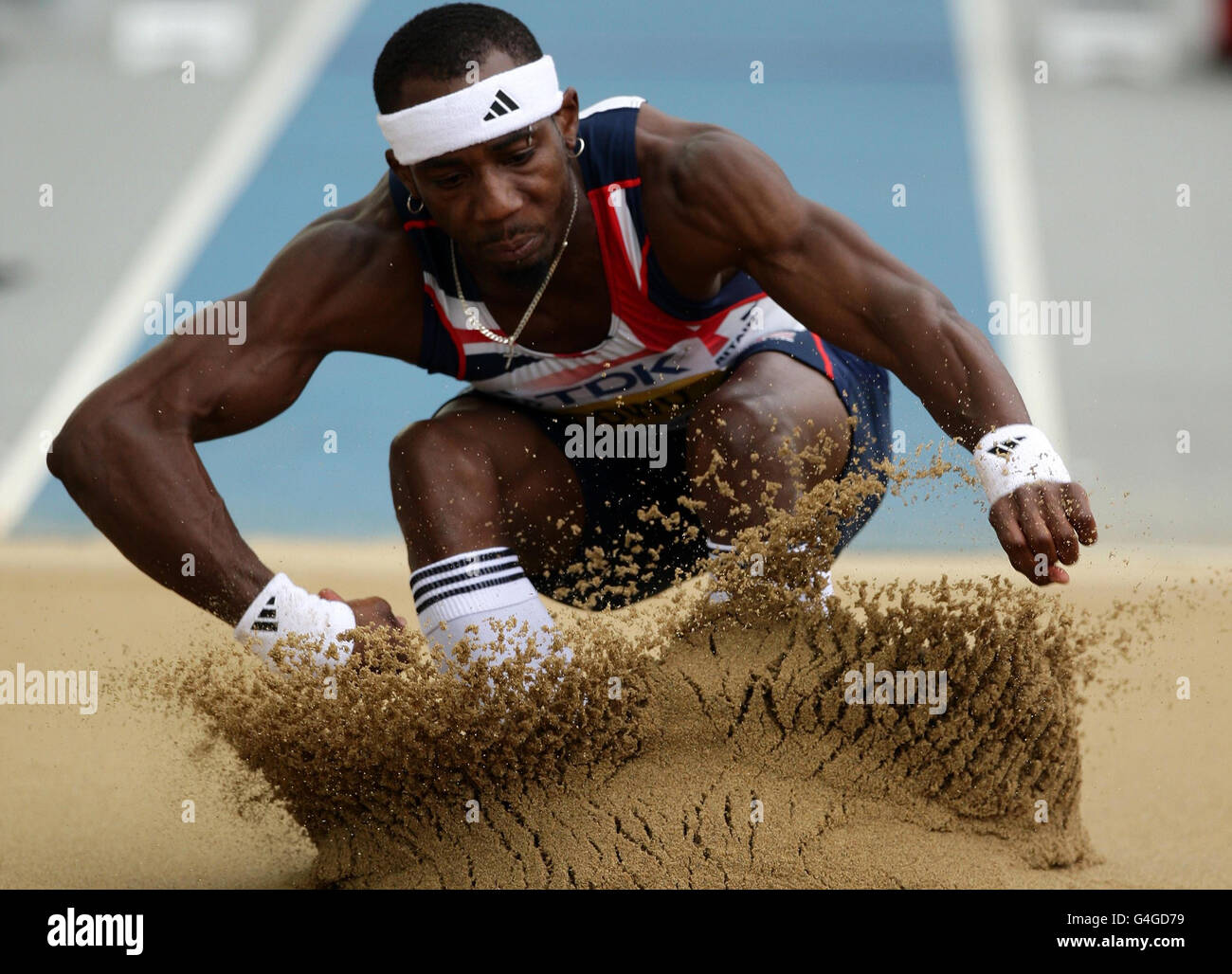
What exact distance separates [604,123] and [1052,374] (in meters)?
5.91

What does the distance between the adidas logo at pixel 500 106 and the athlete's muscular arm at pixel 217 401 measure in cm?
44

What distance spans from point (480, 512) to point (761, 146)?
836 centimetres

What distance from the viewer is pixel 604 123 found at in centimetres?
348

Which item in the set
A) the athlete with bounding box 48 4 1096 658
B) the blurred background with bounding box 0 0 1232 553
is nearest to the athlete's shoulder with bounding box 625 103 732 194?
the athlete with bounding box 48 4 1096 658

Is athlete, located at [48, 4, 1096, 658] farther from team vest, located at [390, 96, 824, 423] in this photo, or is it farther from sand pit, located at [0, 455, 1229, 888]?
sand pit, located at [0, 455, 1229, 888]

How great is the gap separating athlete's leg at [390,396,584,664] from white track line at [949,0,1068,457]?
4617 mm

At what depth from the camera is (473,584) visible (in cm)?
339

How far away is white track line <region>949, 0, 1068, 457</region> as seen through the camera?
8.66m

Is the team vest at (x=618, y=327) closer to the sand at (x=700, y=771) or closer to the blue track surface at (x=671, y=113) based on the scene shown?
the sand at (x=700, y=771)

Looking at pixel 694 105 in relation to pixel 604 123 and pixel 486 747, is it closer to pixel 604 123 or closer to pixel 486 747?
pixel 604 123

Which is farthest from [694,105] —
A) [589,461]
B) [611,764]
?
[611,764]

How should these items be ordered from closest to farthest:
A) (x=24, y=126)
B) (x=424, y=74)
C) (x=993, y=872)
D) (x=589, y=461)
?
1. (x=993, y=872)
2. (x=424, y=74)
3. (x=589, y=461)
4. (x=24, y=126)

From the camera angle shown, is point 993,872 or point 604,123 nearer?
point 993,872

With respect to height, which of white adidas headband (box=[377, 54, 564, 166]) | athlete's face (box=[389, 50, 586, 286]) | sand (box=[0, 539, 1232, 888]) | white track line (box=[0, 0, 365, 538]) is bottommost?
sand (box=[0, 539, 1232, 888])
